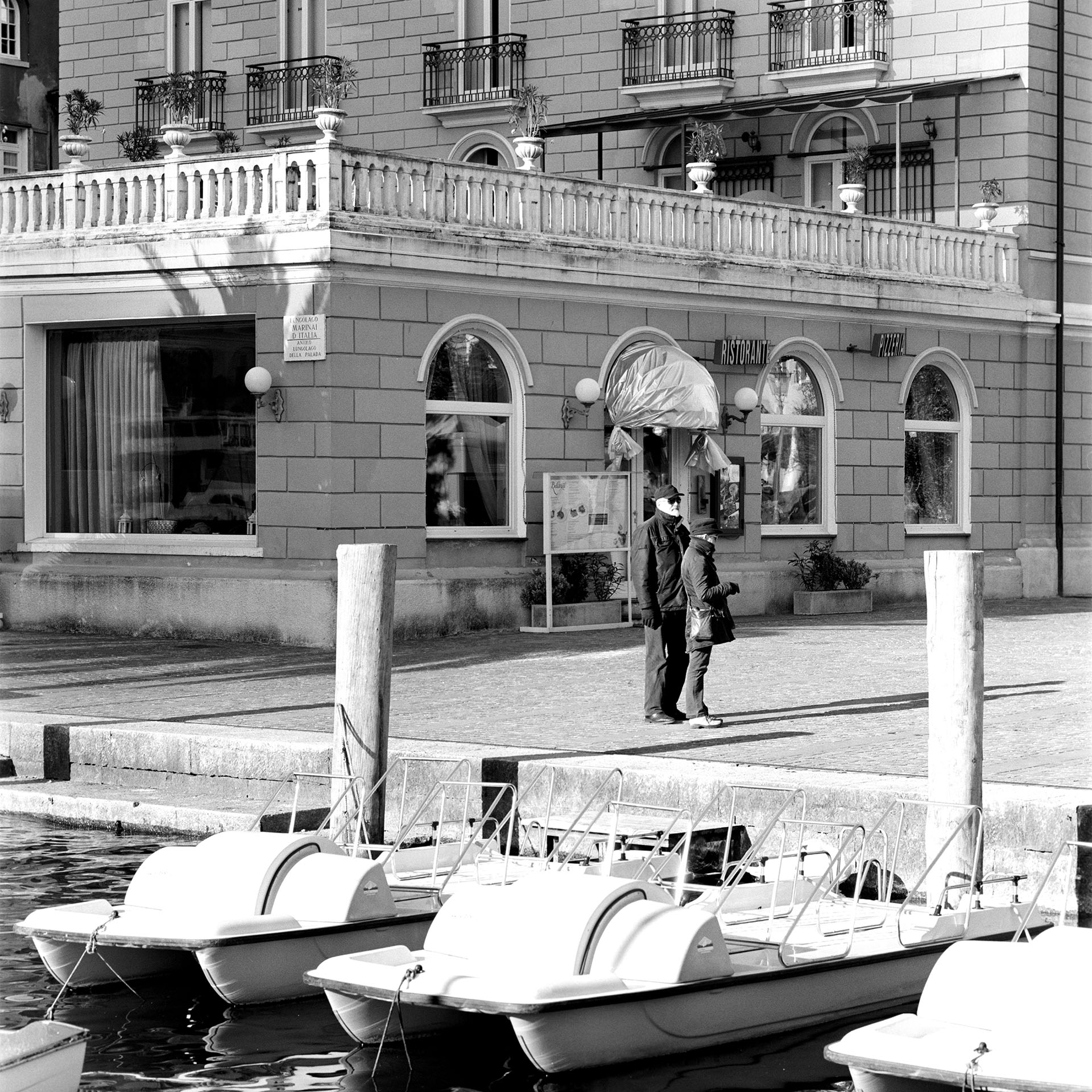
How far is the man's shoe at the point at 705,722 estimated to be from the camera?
15.7m

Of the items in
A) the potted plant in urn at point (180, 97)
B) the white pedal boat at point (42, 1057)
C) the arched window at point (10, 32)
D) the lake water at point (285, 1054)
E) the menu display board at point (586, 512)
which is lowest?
the lake water at point (285, 1054)

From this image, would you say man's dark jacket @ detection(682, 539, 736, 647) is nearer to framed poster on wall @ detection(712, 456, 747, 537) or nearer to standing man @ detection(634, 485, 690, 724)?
standing man @ detection(634, 485, 690, 724)

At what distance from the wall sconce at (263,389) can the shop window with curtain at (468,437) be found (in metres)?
1.77

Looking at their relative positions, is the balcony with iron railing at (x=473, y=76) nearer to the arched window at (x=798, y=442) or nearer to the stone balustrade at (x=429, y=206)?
the stone balustrade at (x=429, y=206)

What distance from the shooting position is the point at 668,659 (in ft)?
53.3

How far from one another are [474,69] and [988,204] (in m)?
8.85

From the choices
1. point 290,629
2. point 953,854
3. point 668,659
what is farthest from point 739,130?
point 953,854

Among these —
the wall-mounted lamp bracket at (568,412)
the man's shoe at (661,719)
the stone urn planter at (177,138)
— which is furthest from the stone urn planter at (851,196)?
the man's shoe at (661,719)

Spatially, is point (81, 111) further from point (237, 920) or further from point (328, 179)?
point (237, 920)

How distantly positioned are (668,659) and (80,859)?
5121 mm

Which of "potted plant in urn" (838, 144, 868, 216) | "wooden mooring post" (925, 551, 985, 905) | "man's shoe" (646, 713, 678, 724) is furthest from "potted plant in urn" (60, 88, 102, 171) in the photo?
"wooden mooring post" (925, 551, 985, 905)

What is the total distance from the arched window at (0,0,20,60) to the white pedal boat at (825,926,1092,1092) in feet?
117

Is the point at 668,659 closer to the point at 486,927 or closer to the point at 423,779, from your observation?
the point at 423,779

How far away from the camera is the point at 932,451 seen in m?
30.5
